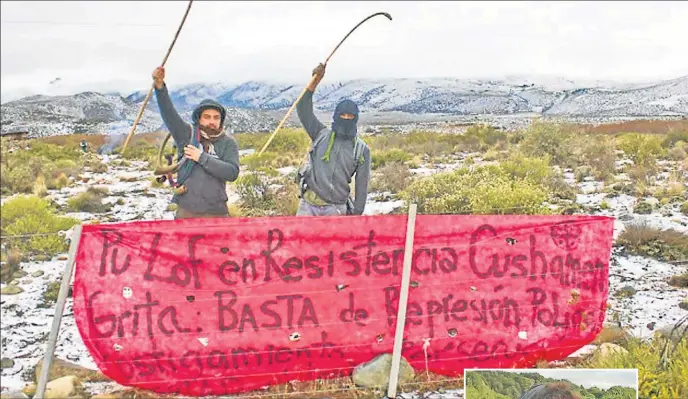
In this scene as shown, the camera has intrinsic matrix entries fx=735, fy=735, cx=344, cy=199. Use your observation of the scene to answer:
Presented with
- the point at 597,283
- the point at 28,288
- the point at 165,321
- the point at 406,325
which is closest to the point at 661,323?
the point at 597,283

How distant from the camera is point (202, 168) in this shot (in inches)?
194

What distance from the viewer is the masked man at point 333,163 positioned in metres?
5.04

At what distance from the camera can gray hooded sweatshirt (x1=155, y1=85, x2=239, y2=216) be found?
4.86 meters

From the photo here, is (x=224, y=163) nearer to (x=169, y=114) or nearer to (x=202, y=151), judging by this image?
(x=202, y=151)

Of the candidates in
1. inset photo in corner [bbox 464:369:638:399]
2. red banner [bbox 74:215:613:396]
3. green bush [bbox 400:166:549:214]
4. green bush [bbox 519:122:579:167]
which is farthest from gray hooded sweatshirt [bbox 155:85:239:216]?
green bush [bbox 519:122:579:167]

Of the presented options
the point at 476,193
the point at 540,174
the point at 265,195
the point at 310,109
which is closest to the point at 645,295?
the point at 476,193

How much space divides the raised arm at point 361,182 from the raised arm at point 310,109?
0.38 metres

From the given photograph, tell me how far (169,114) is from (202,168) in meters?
0.41

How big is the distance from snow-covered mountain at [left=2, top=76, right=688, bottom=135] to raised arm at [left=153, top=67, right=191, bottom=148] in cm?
Result: 103

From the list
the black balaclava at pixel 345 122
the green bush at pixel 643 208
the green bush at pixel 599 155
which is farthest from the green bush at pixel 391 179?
the black balaclava at pixel 345 122

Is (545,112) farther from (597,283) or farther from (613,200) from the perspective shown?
(597,283)

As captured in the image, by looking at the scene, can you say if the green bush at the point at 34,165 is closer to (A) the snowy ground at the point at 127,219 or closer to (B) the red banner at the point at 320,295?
(A) the snowy ground at the point at 127,219

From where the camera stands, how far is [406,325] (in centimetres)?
471

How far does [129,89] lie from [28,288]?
6.95 feet
